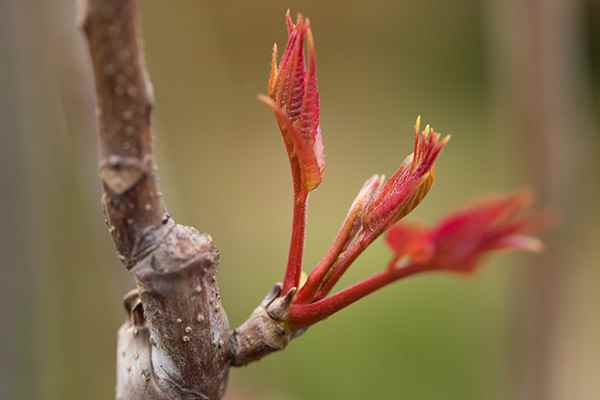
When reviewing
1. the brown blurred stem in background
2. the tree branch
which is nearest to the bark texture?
the tree branch

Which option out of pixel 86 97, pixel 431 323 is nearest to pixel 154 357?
pixel 86 97

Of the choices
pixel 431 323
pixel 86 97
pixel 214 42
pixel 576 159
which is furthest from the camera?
pixel 214 42

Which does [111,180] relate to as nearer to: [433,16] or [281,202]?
[281,202]

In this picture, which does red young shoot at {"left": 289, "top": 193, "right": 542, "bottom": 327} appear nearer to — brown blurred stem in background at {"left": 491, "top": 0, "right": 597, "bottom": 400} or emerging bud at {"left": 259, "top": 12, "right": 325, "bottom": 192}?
emerging bud at {"left": 259, "top": 12, "right": 325, "bottom": 192}

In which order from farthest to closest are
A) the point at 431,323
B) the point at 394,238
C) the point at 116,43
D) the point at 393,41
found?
the point at 393,41
the point at 431,323
the point at 394,238
the point at 116,43

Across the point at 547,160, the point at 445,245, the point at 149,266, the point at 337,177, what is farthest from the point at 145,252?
the point at 337,177

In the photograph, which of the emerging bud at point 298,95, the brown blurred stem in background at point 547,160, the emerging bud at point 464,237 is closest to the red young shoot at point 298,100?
the emerging bud at point 298,95

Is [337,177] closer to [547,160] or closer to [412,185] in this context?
[547,160]
